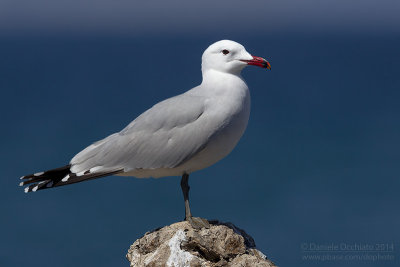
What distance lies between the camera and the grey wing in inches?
162

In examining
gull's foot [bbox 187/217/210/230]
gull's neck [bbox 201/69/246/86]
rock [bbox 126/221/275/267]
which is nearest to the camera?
rock [bbox 126/221/275/267]

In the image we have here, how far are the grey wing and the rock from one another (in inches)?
22.8

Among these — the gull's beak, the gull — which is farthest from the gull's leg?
the gull's beak

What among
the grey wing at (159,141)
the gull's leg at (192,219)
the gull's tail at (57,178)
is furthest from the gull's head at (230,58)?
the gull's tail at (57,178)

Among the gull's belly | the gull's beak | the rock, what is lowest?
the rock

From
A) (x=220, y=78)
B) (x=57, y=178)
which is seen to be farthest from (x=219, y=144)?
(x=57, y=178)

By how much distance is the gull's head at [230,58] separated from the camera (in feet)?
14.4

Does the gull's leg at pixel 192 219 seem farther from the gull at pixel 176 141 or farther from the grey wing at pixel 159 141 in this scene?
the grey wing at pixel 159 141

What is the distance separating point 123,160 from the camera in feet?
13.8

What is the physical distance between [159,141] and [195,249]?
37.4 inches

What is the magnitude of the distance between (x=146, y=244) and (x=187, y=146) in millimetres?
816

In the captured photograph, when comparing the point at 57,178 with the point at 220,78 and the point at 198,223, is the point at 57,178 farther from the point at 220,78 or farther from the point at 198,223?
the point at 220,78

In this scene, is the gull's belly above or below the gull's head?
below

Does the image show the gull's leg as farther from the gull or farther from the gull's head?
the gull's head
